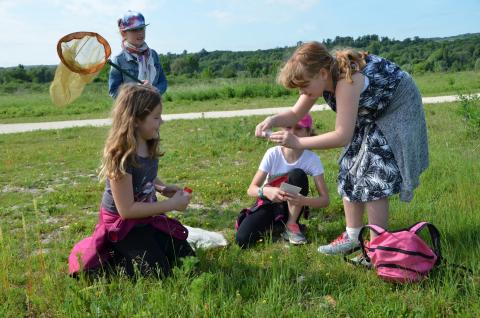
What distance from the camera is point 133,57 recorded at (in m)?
4.41

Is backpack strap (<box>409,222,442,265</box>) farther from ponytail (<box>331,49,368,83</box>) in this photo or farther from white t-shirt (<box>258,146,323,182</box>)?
white t-shirt (<box>258,146,323,182</box>)

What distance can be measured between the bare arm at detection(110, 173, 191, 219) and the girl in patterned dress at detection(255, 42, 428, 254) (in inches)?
26.0

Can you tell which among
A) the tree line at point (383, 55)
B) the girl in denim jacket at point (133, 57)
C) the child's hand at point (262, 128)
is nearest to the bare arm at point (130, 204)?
the child's hand at point (262, 128)

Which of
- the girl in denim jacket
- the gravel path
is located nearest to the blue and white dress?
the girl in denim jacket

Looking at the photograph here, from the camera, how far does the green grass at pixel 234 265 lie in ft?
7.95

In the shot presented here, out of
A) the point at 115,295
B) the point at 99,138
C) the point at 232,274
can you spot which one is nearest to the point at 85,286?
the point at 115,295

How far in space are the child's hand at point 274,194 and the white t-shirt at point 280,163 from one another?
0.84 ft

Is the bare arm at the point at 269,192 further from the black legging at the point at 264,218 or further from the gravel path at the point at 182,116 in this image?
the gravel path at the point at 182,116

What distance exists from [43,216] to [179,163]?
2689mm

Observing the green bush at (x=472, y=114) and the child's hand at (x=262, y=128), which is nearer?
the child's hand at (x=262, y=128)

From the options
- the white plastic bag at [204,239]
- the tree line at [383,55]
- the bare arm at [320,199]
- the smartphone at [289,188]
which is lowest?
the white plastic bag at [204,239]

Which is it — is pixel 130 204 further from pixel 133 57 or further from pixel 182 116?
pixel 182 116

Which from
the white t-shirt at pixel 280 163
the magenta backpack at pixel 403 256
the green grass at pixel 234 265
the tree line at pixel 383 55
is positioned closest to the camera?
the green grass at pixel 234 265

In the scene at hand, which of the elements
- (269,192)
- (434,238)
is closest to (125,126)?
(269,192)
